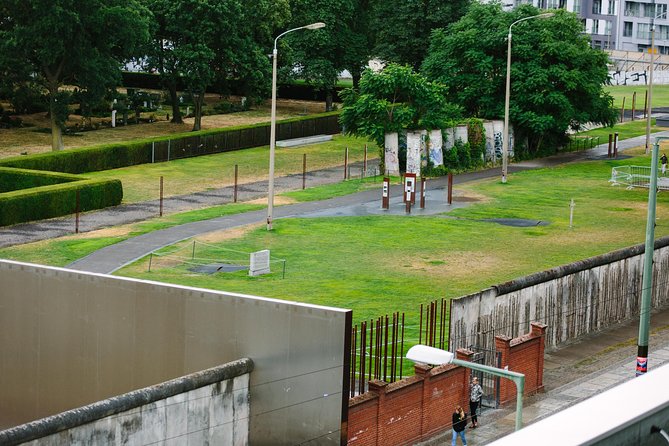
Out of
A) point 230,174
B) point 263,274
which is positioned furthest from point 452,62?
point 263,274

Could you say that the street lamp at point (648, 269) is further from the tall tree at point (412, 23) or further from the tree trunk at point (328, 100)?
the tree trunk at point (328, 100)

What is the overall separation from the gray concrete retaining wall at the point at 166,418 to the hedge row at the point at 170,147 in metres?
39.4

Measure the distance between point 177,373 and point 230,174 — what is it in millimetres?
43603

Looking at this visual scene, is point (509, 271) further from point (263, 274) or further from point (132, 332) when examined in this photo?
point (132, 332)

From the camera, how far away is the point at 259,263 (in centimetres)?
4103

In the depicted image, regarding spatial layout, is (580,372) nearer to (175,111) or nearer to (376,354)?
(376,354)

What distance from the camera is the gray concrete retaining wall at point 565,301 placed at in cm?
2877

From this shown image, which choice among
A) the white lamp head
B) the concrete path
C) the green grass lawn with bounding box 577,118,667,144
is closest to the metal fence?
the concrete path

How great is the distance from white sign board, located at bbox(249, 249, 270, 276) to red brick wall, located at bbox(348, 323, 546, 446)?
13.8 metres

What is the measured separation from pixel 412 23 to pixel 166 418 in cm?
7361

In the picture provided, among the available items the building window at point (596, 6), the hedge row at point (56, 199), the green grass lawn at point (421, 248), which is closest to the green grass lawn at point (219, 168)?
the hedge row at point (56, 199)

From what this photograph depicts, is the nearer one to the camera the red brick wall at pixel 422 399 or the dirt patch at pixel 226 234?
the red brick wall at pixel 422 399

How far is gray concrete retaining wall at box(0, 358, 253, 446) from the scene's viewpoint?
63.4ft

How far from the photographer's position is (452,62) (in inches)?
3049
